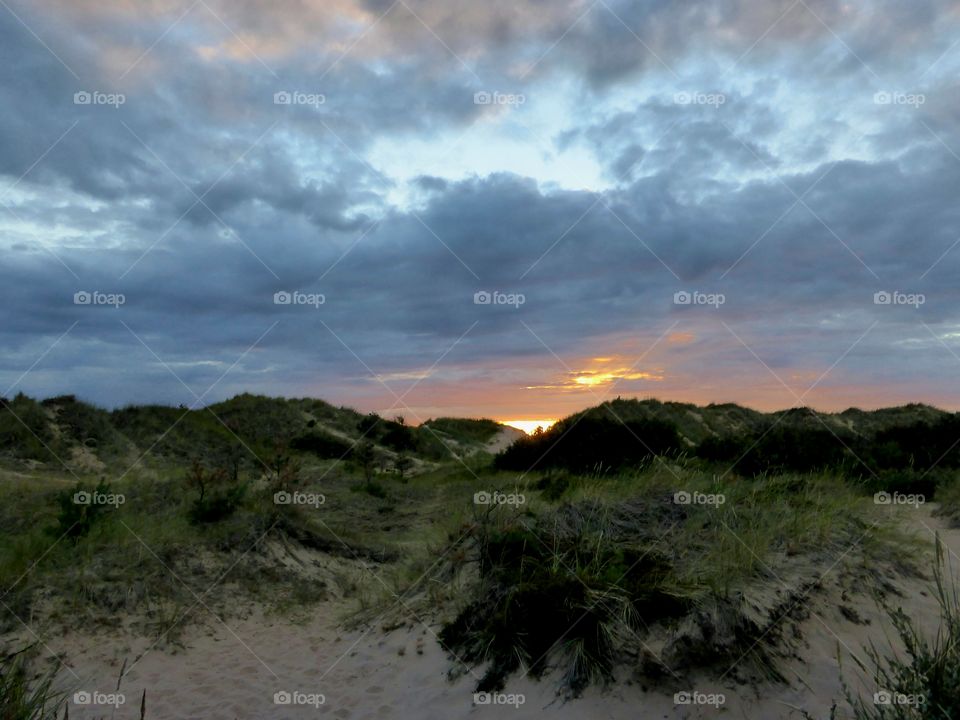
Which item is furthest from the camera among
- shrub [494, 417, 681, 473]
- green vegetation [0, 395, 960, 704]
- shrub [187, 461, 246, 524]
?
shrub [494, 417, 681, 473]

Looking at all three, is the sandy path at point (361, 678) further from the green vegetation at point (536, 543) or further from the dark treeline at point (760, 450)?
the dark treeline at point (760, 450)

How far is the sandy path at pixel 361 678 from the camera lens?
583 centimetres

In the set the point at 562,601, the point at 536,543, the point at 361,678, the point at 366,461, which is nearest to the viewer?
the point at 562,601

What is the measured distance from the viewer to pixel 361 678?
752cm

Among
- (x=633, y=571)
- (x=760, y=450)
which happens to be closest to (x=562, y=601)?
(x=633, y=571)

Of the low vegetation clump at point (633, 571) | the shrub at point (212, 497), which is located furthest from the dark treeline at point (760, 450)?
the shrub at point (212, 497)

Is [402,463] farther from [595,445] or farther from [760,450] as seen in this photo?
[760,450]

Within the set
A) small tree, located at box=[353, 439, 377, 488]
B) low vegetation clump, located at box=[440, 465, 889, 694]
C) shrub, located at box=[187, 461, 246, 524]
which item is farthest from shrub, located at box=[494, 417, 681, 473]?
shrub, located at box=[187, 461, 246, 524]

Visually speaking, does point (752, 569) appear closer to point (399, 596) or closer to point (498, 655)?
point (498, 655)

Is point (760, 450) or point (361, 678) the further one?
point (760, 450)

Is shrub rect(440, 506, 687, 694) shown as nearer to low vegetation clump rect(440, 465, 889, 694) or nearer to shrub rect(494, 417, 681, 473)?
low vegetation clump rect(440, 465, 889, 694)

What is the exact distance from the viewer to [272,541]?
→ 1190 centimetres

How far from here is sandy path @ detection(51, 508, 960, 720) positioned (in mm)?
5828

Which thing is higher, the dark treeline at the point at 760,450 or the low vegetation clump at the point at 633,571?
the dark treeline at the point at 760,450
